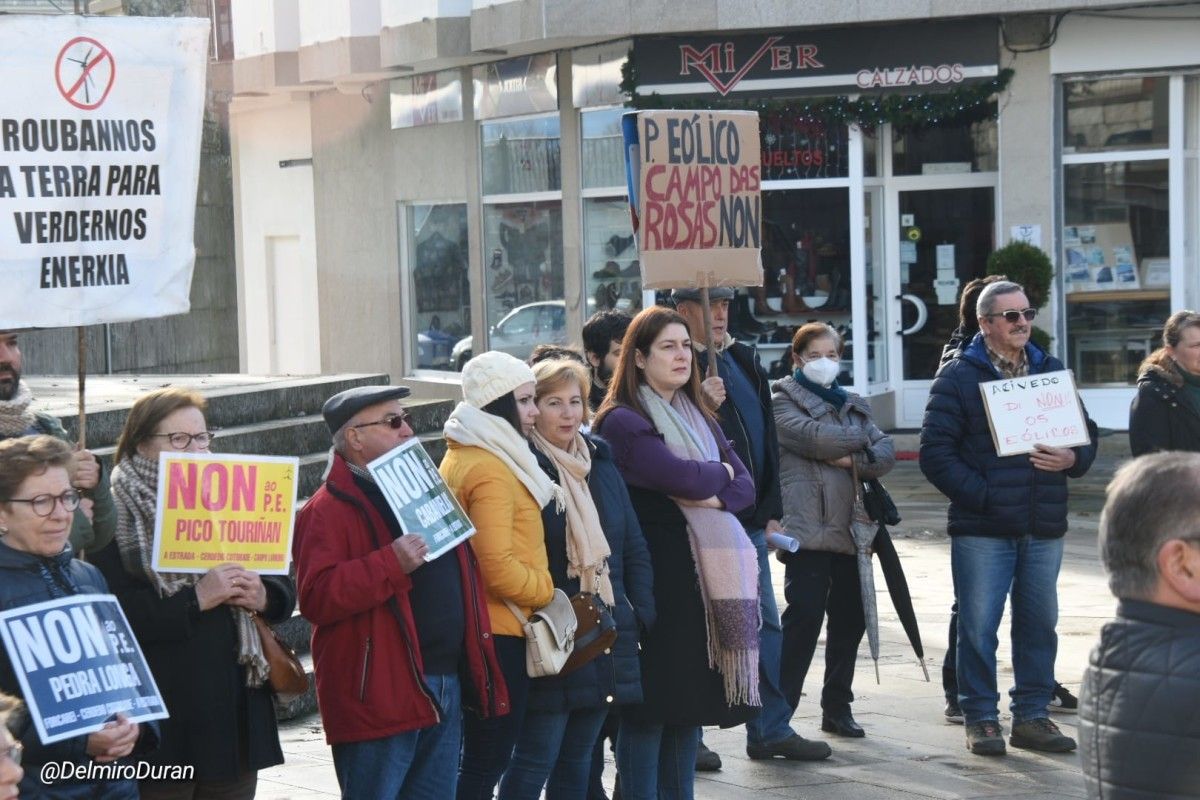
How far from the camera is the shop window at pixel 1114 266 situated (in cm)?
1820

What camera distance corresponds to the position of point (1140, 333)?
1831 cm

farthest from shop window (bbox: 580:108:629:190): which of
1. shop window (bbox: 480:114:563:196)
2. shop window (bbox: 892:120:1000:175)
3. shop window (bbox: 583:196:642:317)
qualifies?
shop window (bbox: 892:120:1000:175)

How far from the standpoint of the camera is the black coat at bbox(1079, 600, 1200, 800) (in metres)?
3.19

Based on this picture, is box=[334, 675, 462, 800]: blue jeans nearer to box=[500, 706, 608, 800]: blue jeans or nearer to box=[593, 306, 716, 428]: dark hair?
box=[500, 706, 608, 800]: blue jeans

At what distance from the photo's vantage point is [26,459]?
14.8 feet

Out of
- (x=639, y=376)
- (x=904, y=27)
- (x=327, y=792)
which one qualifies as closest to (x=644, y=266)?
(x=639, y=376)

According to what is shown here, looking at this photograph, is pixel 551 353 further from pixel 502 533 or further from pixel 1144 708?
pixel 1144 708

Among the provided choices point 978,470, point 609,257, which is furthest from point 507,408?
point 609,257

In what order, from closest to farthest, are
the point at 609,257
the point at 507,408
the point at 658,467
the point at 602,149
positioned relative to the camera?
the point at 507,408, the point at 658,467, the point at 602,149, the point at 609,257

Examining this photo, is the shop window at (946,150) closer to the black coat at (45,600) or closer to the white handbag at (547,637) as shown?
the white handbag at (547,637)

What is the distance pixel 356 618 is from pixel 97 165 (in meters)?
1.74

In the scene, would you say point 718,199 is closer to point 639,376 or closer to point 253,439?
point 639,376

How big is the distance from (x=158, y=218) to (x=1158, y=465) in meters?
3.70

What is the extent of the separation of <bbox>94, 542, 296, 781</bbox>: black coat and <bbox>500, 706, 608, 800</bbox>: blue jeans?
3.19 feet
